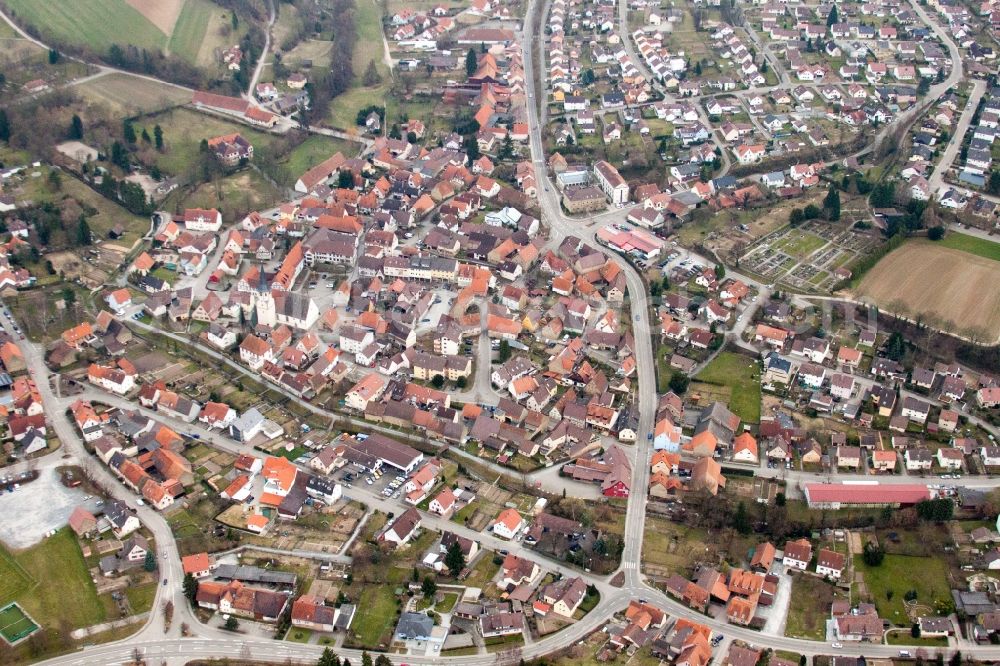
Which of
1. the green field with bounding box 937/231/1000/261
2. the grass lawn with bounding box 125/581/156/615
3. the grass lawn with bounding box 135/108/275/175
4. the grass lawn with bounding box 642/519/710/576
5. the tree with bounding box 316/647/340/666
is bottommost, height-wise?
the green field with bounding box 937/231/1000/261

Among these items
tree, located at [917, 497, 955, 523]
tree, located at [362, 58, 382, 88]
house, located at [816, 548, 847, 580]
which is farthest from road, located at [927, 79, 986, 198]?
tree, located at [362, 58, 382, 88]

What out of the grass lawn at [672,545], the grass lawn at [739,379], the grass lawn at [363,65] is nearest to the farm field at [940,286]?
the grass lawn at [739,379]

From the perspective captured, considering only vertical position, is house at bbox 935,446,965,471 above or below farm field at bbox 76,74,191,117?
below

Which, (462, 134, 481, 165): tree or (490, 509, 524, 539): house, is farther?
(462, 134, 481, 165): tree

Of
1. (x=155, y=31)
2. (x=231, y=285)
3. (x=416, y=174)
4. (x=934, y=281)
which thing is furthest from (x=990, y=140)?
(x=155, y=31)

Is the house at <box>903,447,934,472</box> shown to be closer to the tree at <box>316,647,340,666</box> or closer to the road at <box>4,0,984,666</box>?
the road at <box>4,0,984,666</box>

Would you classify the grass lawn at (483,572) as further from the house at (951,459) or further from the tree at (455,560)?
the house at (951,459)

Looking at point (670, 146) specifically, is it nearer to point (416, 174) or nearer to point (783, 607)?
point (416, 174)
